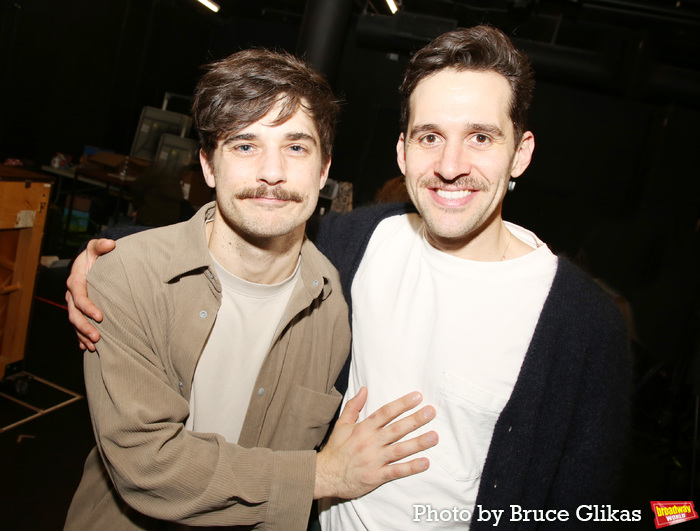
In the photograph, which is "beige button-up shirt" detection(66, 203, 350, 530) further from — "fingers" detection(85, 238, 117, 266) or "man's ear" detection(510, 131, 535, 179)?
"man's ear" detection(510, 131, 535, 179)

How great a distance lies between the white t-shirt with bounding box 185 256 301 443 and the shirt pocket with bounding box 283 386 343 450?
152mm

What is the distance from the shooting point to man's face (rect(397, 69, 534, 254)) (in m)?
1.38

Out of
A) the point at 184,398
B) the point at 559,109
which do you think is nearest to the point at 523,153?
the point at 184,398

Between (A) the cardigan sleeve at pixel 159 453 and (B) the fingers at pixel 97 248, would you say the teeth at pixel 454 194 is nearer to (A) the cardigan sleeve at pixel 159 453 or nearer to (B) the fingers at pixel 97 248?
(A) the cardigan sleeve at pixel 159 453

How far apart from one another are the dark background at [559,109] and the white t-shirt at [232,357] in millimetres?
4648

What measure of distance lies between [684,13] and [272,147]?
7171mm

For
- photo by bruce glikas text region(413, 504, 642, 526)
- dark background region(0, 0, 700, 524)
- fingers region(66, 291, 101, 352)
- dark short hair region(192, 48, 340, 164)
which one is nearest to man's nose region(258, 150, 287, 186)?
dark short hair region(192, 48, 340, 164)

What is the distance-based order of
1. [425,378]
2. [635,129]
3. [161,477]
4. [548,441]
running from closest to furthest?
[161,477], [548,441], [425,378], [635,129]

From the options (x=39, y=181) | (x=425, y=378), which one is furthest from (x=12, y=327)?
(x=425, y=378)

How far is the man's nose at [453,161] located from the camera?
4.43ft

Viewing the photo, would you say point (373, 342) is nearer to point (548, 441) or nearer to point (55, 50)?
point (548, 441)

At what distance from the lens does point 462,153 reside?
138 cm

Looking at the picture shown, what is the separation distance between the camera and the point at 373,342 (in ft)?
4.89

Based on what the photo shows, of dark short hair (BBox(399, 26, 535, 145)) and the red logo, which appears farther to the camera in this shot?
the red logo
